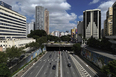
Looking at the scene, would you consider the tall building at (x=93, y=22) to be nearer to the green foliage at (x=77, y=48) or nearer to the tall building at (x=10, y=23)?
the green foliage at (x=77, y=48)

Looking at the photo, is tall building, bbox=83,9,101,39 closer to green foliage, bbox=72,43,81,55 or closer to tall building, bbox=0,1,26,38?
green foliage, bbox=72,43,81,55

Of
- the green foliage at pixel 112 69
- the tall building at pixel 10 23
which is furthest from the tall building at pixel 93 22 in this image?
the green foliage at pixel 112 69

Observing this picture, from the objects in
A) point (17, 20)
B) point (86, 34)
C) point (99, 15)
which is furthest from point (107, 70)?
point (99, 15)

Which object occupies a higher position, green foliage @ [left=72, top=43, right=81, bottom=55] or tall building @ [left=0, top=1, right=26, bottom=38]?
tall building @ [left=0, top=1, right=26, bottom=38]

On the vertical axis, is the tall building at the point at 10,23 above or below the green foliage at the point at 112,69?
above

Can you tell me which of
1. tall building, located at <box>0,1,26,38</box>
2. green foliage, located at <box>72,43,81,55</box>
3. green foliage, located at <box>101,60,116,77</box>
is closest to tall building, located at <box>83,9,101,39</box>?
green foliage, located at <box>72,43,81,55</box>

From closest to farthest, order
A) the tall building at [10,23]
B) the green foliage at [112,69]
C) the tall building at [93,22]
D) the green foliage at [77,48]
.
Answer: the green foliage at [112,69] → the green foliage at [77,48] → the tall building at [10,23] → the tall building at [93,22]

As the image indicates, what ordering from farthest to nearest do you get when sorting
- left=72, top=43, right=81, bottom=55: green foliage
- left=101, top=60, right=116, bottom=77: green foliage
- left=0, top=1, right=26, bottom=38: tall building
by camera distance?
left=0, top=1, right=26, bottom=38: tall building < left=72, top=43, right=81, bottom=55: green foliage < left=101, top=60, right=116, bottom=77: green foliage

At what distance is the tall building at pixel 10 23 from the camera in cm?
8328

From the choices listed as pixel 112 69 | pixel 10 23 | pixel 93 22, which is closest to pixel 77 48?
pixel 112 69

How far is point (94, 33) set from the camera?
5428 inches

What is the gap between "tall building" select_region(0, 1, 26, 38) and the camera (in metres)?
83.3

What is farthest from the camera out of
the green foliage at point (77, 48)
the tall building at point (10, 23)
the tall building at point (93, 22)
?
the tall building at point (93, 22)

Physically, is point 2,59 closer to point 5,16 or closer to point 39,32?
point 5,16
